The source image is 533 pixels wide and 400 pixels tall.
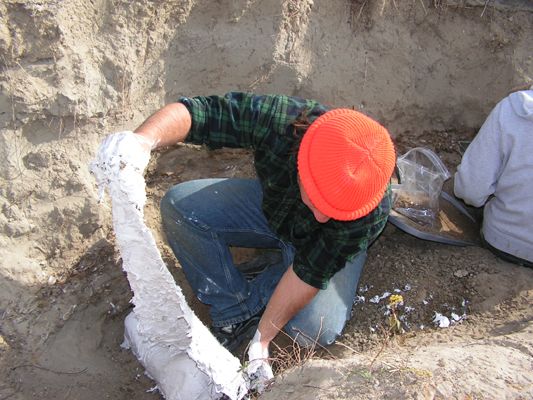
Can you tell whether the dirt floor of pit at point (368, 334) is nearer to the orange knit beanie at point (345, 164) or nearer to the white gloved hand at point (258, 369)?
the white gloved hand at point (258, 369)

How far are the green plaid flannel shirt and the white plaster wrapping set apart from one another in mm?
352

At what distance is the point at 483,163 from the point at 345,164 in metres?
0.97

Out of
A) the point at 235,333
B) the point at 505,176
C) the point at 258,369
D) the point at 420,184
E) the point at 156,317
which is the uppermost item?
the point at 505,176

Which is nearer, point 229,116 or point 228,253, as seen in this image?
point 229,116

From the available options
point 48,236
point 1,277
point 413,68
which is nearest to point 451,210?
point 413,68

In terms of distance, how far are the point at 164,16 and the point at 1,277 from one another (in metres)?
1.24

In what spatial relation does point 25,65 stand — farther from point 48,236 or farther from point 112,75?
point 48,236

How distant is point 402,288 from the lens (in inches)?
93.2

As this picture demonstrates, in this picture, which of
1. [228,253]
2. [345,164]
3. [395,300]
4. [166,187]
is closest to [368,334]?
[395,300]

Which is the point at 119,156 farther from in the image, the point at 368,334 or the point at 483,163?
the point at 483,163

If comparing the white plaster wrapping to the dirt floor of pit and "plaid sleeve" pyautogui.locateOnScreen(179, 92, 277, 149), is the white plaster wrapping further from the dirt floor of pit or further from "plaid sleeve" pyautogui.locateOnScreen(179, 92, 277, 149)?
"plaid sleeve" pyautogui.locateOnScreen(179, 92, 277, 149)

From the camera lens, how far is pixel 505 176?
220 centimetres

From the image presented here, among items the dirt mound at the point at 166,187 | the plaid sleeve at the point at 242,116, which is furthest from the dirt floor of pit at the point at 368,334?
the plaid sleeve at the point at 242,116

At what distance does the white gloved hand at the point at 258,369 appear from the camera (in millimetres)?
1881
